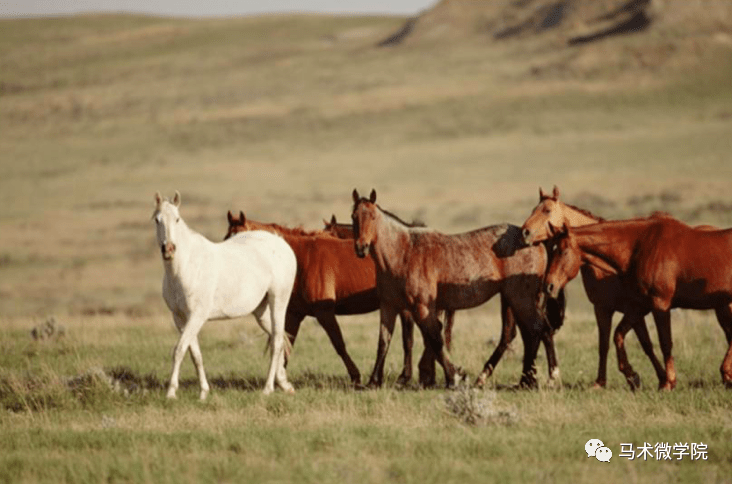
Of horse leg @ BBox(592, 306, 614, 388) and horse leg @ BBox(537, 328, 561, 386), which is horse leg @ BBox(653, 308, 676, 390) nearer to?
horse leg @ BBox(592, 306, 614, 388)

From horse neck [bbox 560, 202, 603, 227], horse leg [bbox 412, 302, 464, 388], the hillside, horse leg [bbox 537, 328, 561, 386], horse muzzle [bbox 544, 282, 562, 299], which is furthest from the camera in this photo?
the hillside

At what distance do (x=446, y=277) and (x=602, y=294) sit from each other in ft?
5.33

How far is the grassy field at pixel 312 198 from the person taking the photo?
8.46 m

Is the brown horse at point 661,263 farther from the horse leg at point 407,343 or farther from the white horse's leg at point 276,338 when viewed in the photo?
the white horse's leg at point 276,338

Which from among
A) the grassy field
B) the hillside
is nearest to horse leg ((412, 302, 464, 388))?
the grassy field

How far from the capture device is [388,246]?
11406mm

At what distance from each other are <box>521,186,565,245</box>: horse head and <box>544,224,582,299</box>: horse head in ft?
1.03

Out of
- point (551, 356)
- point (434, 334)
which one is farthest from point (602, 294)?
point (434, 334)

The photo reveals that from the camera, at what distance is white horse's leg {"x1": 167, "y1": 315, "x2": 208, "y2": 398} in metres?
10.5

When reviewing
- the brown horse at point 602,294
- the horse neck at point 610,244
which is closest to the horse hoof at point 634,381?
the brown horse at point 602,294

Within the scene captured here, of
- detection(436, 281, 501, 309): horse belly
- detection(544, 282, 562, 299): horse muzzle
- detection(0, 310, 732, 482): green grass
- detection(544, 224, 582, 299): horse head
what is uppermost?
detection(544, 224, 582, 299): horse head

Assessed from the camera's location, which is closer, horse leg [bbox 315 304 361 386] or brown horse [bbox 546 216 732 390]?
brown horse [bbox 546 216 732 390]

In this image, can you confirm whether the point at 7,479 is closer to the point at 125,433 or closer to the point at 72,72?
the point at 125,433

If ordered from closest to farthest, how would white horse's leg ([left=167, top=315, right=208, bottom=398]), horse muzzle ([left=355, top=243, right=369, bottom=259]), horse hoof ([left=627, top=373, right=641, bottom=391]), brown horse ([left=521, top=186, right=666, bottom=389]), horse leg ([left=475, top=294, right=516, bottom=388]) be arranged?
white horse's leg ([left=167, top=315, right=208, bottom=398]), horse muzzle ([left=355, top=243, right=369, bottom=259]), horse hoof ([left=627, top=373, right=641, bottom=391]), brown horse ([left=521, top=186, right=666, bottom=389]), horse leg ([left=475, top=294, right=516, bottom=388])
